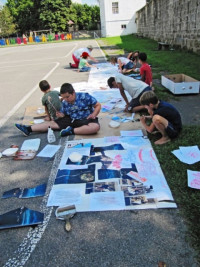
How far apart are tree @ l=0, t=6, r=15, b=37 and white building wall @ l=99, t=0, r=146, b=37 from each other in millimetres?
24574

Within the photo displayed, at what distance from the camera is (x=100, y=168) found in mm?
2857

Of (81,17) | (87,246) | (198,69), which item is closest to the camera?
(87,246)

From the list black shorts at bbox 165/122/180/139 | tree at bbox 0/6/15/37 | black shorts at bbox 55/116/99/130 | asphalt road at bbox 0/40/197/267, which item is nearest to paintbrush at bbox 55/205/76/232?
asphalt road at bbox 0/40/197/267

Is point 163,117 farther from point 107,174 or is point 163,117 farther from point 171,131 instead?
point 107,174

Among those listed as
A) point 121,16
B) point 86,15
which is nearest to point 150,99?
point 121,16

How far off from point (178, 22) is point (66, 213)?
13.4 meters

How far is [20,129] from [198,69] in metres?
6.07

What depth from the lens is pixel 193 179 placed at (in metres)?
2.52

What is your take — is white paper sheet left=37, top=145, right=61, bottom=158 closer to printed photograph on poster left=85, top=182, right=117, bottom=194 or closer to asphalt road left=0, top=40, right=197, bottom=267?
asphalt road left=0, top=40, right=197, bottom=267

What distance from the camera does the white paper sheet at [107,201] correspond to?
7.33 ft

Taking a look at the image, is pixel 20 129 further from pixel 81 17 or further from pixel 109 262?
pixel 81 17

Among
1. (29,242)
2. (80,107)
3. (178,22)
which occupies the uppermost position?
(178,22)

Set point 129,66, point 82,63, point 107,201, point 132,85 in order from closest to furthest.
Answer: point 107,201 < point 132,85 < point 129,66 < point 82,63

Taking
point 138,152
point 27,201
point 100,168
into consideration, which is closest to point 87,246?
point 27,201
